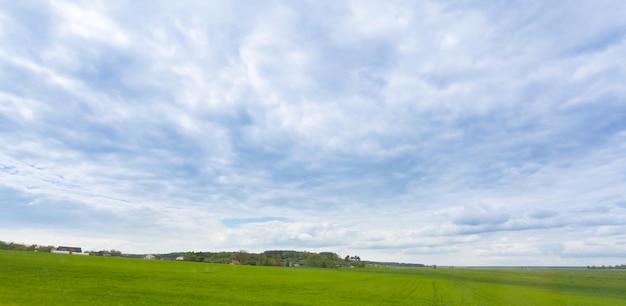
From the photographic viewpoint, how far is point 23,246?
144 m

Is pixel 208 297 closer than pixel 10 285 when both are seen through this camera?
No

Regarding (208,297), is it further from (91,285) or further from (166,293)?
(91,285)

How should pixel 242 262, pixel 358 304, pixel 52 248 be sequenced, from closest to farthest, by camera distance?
1. pixel 358 304
2. pixel 52 248
3. pixel 242 262

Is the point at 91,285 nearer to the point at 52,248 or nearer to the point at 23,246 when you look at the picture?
the point at 23,246

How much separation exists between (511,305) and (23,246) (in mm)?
167900

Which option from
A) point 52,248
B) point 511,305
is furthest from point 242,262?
point 511,305

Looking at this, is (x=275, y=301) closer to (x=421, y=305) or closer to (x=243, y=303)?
(x=243, y=303)

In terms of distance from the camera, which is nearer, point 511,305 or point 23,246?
point 511,305

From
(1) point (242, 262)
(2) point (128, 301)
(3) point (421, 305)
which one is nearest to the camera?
(2) point (128, 301)

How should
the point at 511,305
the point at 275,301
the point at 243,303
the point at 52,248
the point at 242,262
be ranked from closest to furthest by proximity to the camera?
the point at 243,303 < the point at 275,301 < the point at 511,305 < the point at 52,248 < the point at 242,262

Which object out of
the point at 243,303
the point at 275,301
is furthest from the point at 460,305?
the point at 243,303

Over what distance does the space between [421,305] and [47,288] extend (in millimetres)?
35622

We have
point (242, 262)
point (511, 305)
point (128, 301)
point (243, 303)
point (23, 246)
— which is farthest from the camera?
point (242, 262)

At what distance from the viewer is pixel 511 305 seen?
4653 centimetres
